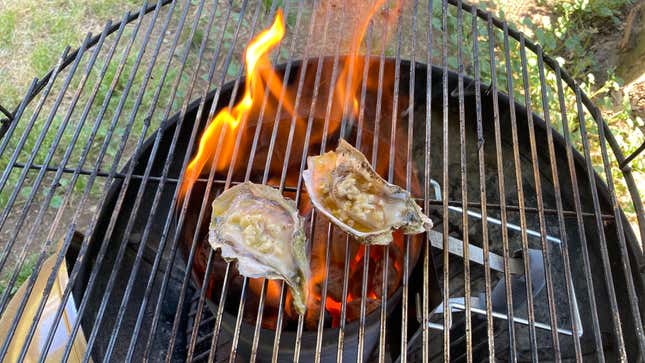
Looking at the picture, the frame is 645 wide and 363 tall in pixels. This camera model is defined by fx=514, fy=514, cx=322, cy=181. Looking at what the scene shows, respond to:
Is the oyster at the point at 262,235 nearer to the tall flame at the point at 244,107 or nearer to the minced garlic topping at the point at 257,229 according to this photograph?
the minced garlic topping at the point at 257,229

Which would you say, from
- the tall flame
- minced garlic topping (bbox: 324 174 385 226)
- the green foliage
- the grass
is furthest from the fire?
the green foliage

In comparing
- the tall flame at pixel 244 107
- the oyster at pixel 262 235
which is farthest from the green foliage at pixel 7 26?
the oyster at pixel 262 235

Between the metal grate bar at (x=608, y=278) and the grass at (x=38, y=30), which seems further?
the grass at (x=38, y=30)

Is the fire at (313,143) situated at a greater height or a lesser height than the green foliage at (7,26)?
lesser

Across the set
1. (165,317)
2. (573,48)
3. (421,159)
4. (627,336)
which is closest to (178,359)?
(165,317)

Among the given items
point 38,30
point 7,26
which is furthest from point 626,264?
point 7,26

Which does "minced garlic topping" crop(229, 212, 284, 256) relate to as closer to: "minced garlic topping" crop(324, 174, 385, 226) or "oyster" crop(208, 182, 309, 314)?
"oyster" crop(208, 182, 309, 314)
